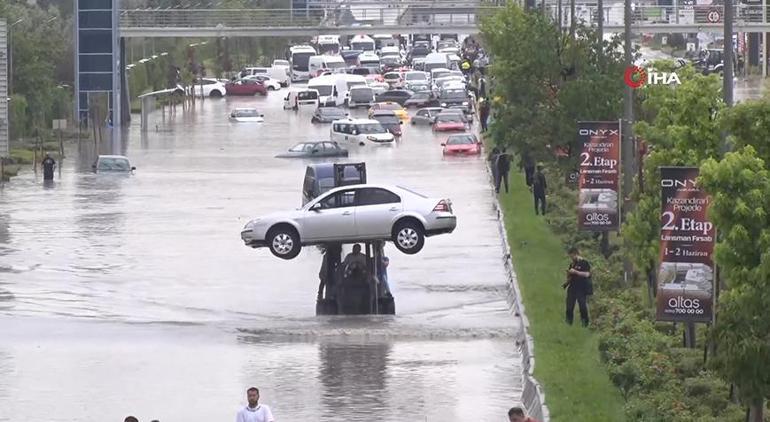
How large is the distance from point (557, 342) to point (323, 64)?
100905mm

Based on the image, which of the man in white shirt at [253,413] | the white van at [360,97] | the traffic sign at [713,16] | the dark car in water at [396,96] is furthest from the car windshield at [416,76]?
the man in white shirt at [253,413]

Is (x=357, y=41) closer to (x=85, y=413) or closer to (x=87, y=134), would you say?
(x=87, y=134)

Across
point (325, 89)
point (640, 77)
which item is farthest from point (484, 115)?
point (640, 77)

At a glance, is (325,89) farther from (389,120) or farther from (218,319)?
(218,319)

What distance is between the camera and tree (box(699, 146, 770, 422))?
19.7 m

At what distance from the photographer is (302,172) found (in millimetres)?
66812

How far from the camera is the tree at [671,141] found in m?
29.1

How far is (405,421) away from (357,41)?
425ft

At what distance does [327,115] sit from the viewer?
312 feet

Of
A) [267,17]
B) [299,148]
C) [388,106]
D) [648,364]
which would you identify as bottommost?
[648,364]

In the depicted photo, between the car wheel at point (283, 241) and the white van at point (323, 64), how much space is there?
294ft

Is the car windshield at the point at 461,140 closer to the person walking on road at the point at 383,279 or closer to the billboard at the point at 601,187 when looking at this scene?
the billboard at the point at 601,187

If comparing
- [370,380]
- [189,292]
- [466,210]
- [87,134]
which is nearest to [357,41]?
[87,134]

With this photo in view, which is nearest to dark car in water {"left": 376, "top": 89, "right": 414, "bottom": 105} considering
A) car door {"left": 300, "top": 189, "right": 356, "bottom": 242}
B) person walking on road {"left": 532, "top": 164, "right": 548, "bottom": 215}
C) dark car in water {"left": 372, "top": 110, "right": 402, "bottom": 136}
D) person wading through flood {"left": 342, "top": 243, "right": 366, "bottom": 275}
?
dark car in water {"left": 372, "top": 110, "right": 402, "bottom": 136}
